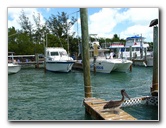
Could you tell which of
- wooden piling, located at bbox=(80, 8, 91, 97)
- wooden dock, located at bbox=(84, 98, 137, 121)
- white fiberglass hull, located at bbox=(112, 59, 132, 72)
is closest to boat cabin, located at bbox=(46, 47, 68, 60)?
white fiberglass hull, located at bbox=(112, 59, 132, 72)

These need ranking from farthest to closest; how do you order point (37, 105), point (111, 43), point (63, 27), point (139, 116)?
point (111, 43)
point (63, 27)
point (37, 105)
point (139, 116)

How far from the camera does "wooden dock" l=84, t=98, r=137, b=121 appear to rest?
165 inches

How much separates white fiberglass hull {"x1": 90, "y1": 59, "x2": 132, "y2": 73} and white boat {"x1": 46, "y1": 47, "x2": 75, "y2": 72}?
1.46 meters

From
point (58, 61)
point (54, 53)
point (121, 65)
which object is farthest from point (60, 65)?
point (121, 65)

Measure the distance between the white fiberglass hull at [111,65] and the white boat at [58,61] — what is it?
146 centimetres

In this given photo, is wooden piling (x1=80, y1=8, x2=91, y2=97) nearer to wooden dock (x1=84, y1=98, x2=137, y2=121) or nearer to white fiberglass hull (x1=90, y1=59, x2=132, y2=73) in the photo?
wooden dock (x1=84, y1=98, x2=137, y2=121)

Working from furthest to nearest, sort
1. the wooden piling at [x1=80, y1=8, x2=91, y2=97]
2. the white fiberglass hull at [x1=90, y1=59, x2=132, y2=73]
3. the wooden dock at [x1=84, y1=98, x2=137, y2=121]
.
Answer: the white fiberglass hull at [x1=90, y1=59, x2=132, y2=73] < the wooden piling at [x1=80, y1=8, x2=91, y2=97] < the wooden dock at [x1=84, y1=98, x2=137, y2=121]

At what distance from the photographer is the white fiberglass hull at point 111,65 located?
14828mm

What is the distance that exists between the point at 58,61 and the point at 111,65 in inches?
124
